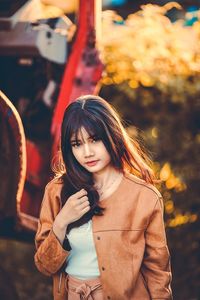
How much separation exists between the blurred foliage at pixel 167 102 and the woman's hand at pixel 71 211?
94.7 inches

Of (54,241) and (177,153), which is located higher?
(54,241)

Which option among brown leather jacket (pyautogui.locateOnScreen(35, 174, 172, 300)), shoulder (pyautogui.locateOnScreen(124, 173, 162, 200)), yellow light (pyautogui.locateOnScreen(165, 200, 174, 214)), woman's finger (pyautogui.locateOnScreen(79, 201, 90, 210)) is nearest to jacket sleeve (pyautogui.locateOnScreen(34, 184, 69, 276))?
brown leather jacket (pyautogui.locateOnScreen(35, 174, 172, 300))

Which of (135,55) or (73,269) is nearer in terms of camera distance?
(73,269)

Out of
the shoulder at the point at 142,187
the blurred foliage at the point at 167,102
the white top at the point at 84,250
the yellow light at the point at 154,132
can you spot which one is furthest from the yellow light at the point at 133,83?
the white top at the point at 84,250

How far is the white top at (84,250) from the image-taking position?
2.42m

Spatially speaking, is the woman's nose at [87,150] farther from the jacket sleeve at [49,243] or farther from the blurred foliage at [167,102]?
the blurred foliage at [167,102]

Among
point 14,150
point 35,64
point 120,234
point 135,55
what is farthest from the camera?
point 135,55

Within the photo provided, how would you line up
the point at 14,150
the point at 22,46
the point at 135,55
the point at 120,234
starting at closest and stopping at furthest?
the point at 120,234 → the point at 14,150 → the point at 22,46 → the point at 135,55

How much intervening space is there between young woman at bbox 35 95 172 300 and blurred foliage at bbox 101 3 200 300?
2.30m

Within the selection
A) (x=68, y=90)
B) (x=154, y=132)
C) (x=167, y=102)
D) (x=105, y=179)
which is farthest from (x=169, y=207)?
(x=105, y=179)

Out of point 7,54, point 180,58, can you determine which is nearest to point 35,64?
point 7,54

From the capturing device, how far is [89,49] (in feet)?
12.0

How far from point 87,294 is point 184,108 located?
2.81 meters

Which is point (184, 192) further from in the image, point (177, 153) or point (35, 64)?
point (35, 64)
